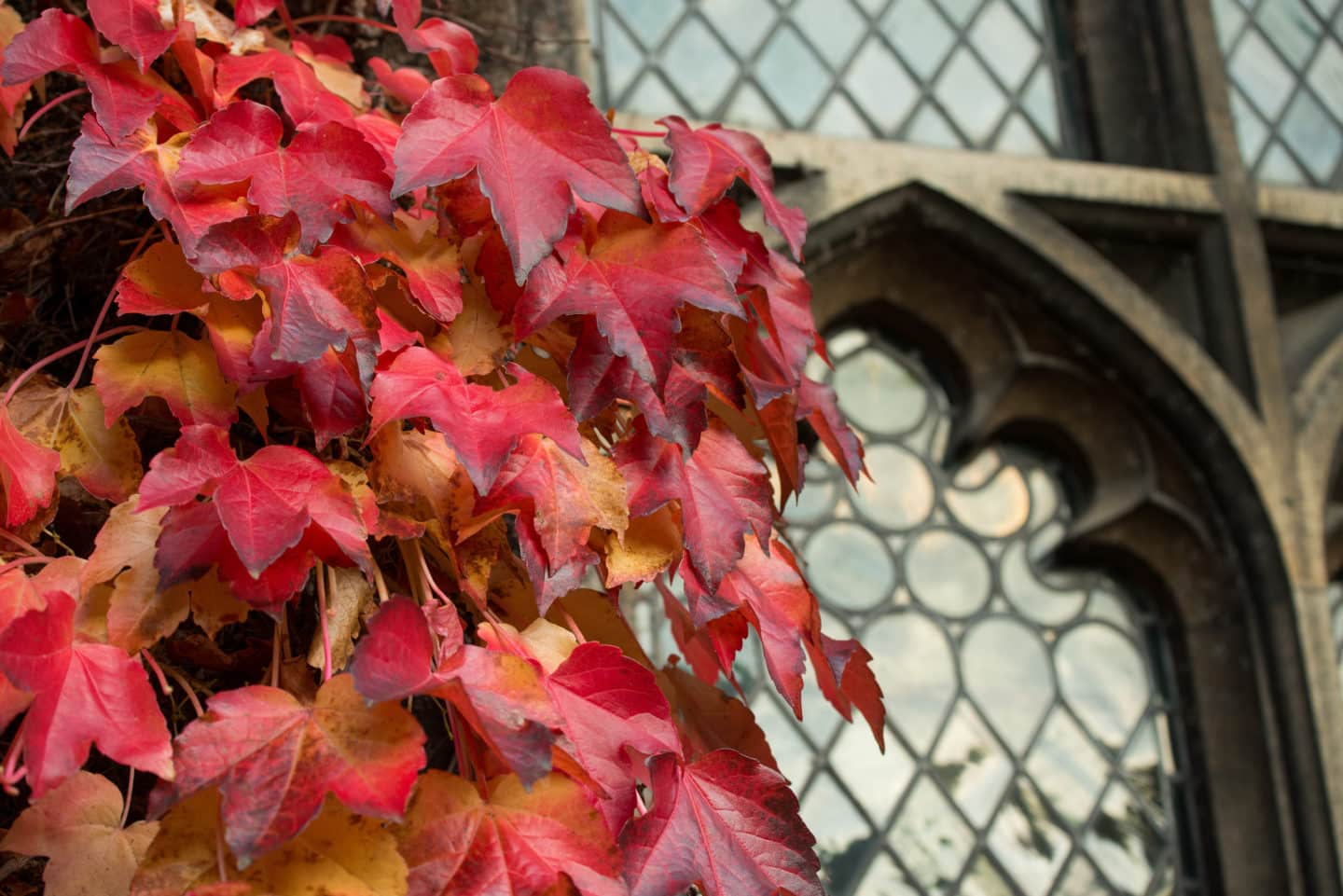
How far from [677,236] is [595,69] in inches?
62.0

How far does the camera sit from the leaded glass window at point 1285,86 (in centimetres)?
236

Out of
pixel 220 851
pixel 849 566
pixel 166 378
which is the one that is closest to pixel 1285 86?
pixel 849 566

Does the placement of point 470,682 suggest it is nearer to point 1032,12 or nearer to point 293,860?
point 293,860

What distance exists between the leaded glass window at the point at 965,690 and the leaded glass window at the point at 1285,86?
2.49 feet

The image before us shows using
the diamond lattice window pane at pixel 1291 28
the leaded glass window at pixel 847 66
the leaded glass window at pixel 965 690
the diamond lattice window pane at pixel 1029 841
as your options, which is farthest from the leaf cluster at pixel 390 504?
the diamond lattice window pane at pixel 1291 28

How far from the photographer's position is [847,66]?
7.36 feet

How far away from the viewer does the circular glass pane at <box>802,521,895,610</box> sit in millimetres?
1955

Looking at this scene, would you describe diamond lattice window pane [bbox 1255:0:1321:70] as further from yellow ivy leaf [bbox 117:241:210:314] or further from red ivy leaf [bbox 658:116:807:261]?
yellow ivy leaf [bbox 117:241:210:314]

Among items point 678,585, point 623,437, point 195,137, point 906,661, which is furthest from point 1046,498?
point 195,137

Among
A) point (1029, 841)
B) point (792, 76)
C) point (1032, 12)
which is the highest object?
point (1032, 12)

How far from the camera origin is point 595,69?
205cm

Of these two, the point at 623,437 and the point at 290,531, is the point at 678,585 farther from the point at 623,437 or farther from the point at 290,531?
the point at 290,531

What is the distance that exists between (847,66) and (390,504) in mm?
1872

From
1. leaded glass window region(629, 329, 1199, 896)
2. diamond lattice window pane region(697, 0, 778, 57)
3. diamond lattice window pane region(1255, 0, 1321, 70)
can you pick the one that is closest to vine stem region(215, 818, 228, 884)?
leaded glass window region(629, 329, 1199, 896)
